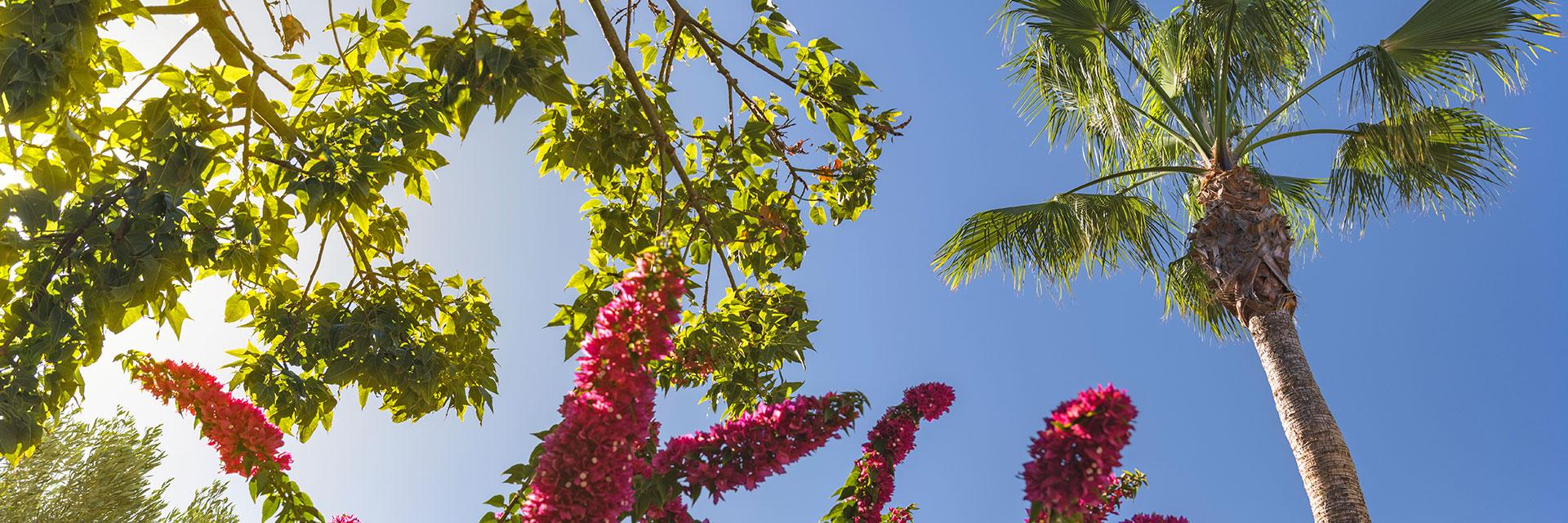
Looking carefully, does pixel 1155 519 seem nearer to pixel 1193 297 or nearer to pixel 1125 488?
pixel 1125 488

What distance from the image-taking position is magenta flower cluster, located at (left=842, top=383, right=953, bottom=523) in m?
1.98

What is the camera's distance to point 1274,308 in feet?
19.1

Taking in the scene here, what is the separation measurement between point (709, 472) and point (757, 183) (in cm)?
222

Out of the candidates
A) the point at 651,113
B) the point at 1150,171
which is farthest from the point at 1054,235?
the point at 651,113

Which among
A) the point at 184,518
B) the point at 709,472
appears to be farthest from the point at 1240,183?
the point at 184,518

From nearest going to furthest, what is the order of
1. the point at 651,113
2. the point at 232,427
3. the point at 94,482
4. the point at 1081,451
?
the point at 1081,451 < the point at 232,427 < the point at 651,113 < the point at 94,482

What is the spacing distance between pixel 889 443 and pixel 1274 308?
15.4ft

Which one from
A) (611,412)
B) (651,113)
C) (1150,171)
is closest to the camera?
(611,412)

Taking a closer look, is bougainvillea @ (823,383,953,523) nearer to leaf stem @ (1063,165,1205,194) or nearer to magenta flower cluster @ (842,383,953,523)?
magenta flower cluster @ (842,383,953,523)

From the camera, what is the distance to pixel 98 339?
287 centimetres

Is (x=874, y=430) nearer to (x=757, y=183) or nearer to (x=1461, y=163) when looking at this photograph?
(x=757, y=183)

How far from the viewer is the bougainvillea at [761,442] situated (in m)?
1.55

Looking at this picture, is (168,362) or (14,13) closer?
(14,13)

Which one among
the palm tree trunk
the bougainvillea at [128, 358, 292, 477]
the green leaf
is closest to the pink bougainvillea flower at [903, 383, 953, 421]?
the bougainvillea at [128, 358, 292, 477]
